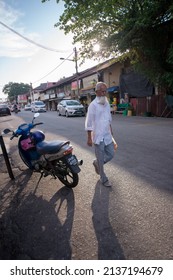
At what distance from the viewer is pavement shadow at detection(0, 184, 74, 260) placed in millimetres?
2596

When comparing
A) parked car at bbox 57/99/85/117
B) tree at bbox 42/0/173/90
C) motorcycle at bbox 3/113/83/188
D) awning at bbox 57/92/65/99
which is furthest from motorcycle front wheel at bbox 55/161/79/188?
awning at bbox 57/92/65/99

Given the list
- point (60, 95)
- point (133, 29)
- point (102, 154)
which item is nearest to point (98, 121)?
point (102, 154)

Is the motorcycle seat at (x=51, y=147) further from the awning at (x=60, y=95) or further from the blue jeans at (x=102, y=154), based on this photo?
the awning at (x=60, y=95)

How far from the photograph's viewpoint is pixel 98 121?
4133 millimetres

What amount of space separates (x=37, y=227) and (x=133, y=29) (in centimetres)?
1344

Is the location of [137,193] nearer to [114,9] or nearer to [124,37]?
[124,37]

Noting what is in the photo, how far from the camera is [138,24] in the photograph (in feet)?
42.9

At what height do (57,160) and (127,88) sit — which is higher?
(127,88)

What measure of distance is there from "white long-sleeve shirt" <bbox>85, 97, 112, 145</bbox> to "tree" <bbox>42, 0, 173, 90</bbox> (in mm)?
11057

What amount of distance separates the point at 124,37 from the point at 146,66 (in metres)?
3.20

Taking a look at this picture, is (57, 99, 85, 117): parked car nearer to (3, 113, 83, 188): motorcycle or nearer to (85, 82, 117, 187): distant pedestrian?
(3, 113, 83, 188): motorcycle

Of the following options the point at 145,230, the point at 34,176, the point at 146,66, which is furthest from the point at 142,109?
the point at 145,230

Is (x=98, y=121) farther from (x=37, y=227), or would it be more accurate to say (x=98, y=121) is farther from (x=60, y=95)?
(x=60, y=95)
